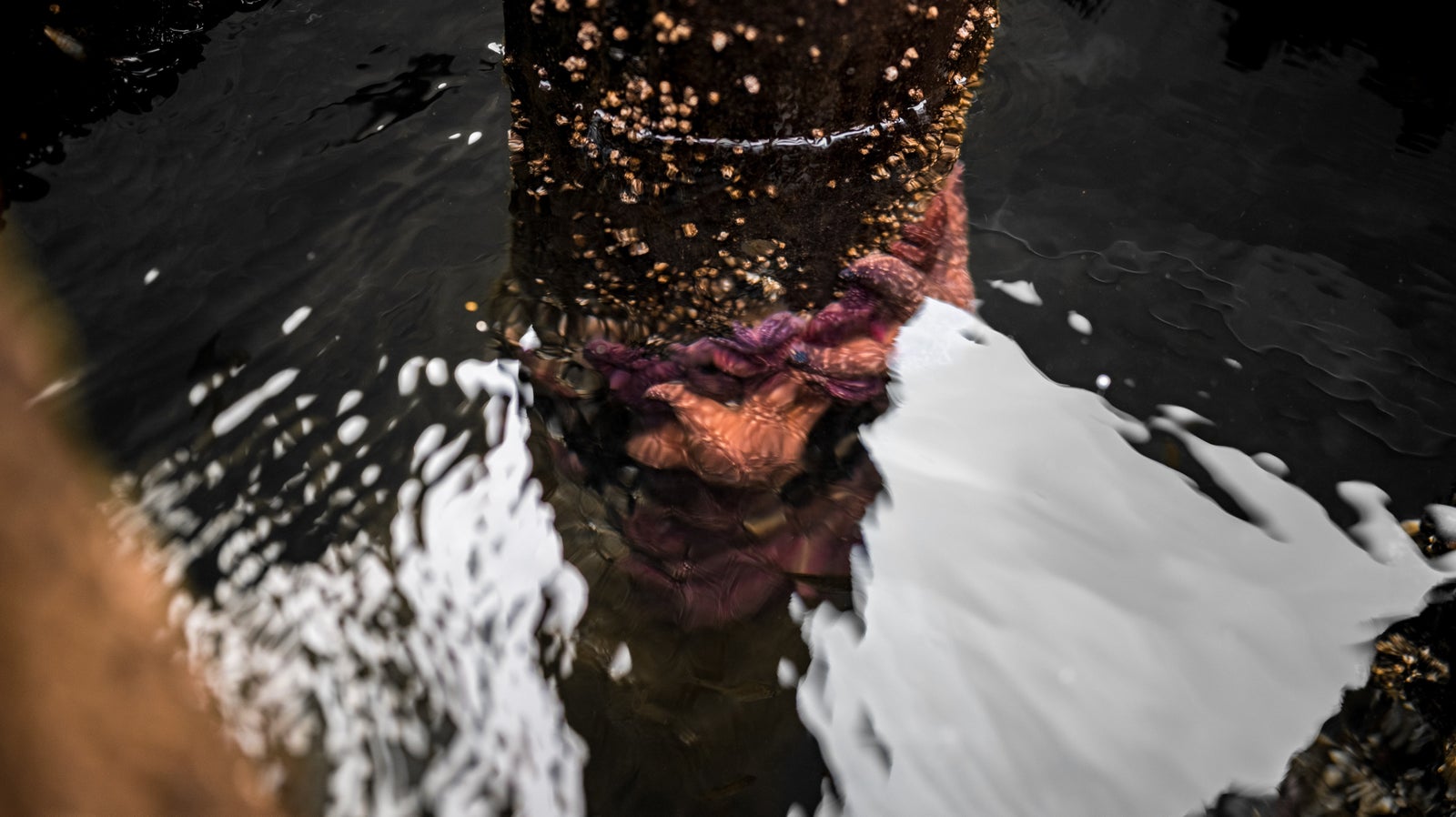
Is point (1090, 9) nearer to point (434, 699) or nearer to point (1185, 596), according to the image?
point (1185, 596)

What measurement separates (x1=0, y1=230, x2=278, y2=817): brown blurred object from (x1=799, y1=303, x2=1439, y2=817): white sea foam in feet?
1.79

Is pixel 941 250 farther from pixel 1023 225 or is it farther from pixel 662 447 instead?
pixel 662 447

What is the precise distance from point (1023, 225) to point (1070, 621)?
0.57m

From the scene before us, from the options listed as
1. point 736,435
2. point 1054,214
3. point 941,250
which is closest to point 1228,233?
point 1054,214

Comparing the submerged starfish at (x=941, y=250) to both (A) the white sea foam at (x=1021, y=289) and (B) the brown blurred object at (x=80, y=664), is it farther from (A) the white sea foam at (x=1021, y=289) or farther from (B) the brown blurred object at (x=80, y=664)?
(B) the brown blurred object at (x=80, y=664)

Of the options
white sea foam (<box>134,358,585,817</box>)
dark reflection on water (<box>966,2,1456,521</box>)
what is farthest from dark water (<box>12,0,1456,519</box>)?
white sea foam (<box>134,358,585,817</box>)

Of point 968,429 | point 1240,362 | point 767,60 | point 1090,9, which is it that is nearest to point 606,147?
point 767,60

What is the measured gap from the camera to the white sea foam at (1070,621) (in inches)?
31.1

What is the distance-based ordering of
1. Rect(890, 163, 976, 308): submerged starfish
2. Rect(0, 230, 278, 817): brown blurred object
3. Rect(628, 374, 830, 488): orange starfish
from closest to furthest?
Rect(0, 230, 278, 817): brown blurred object
Rect(628, 374, 830, 488): orange starfish
Rect(890, 163, 976, 308): submerged starfish

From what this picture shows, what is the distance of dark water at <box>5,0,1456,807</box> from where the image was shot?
103 centimetres

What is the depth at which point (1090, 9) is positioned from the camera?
4.77 ft

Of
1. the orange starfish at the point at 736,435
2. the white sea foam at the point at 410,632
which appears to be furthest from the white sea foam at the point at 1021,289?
the white sea foam at the point at 410,632

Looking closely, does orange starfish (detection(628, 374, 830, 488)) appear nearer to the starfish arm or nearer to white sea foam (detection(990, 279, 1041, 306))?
the starfish arm

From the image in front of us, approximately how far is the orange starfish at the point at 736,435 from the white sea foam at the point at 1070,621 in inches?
3.6
